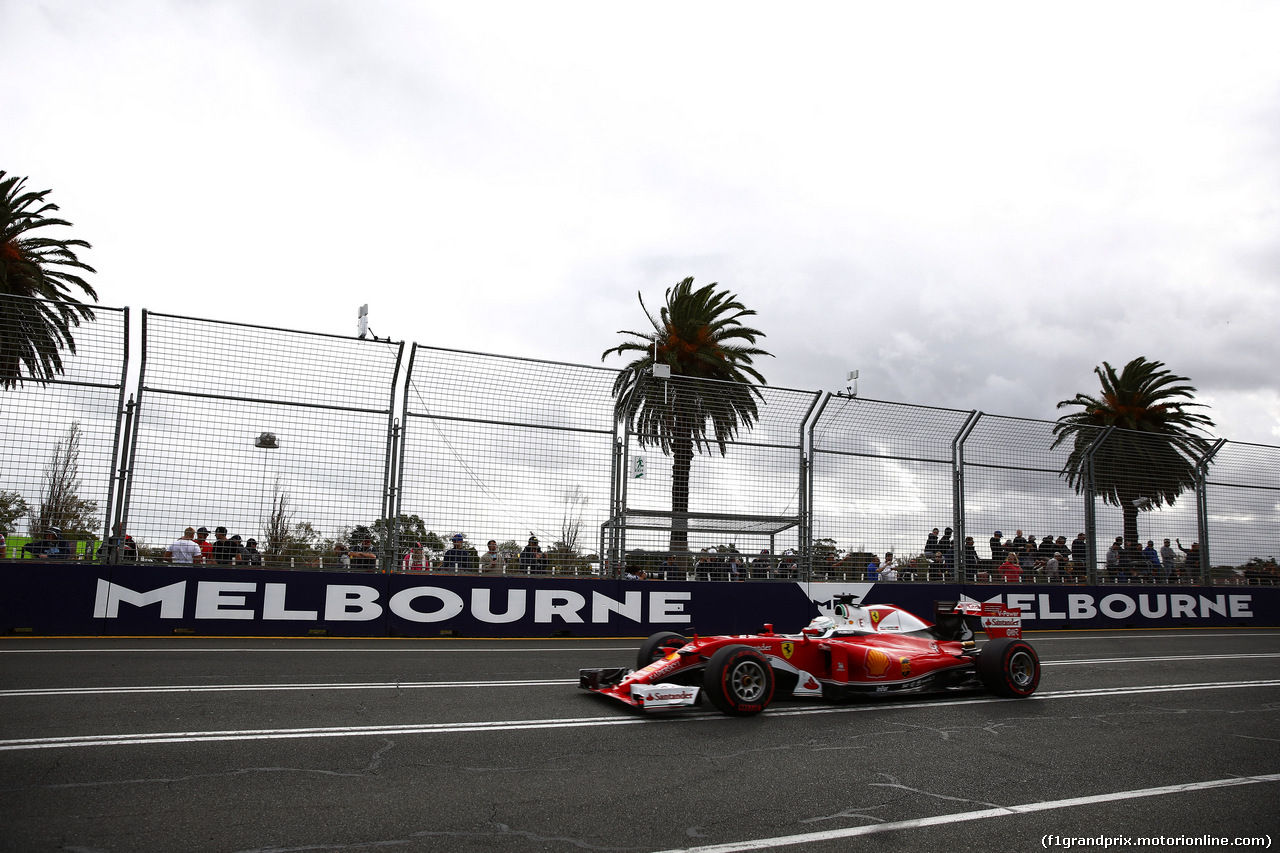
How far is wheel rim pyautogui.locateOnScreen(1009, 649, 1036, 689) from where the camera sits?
8133mm

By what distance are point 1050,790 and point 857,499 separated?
10916 millimetres

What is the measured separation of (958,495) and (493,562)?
30.2ft

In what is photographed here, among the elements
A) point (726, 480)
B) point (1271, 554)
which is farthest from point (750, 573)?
point (1271, 554)

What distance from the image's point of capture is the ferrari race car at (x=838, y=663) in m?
6.90

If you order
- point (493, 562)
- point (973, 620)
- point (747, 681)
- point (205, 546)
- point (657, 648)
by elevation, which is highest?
point (205, 546)

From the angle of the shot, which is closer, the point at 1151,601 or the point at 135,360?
the point at 135,360

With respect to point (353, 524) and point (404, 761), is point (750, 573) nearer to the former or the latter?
point (353, 524)

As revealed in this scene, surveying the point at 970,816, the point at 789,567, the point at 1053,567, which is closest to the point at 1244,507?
the point at 1053,567

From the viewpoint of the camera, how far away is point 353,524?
12.1 metres

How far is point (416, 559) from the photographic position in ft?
42.6

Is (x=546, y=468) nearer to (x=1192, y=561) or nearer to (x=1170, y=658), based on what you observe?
(x=1170, y=658)

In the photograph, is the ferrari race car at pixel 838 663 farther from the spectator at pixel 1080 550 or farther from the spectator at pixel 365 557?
the spectator at pixel 1080 550

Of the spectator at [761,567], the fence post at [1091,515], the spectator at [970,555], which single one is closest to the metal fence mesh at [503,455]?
the spectator at [761,567]

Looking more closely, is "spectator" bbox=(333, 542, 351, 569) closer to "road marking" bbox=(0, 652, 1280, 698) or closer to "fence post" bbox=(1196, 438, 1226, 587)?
"road marking" bbox=(0, 652, 1280, 698)
